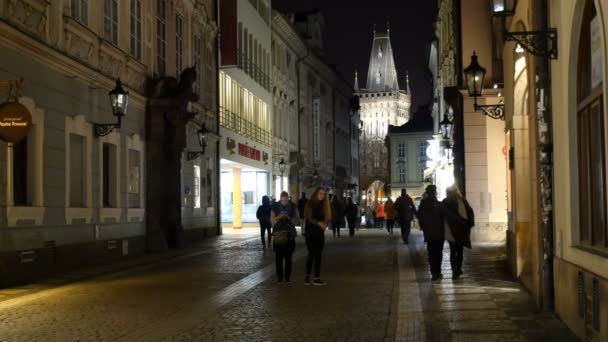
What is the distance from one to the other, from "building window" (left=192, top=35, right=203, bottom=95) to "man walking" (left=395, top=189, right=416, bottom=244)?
8755mm

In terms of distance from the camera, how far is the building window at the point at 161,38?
27959 mm

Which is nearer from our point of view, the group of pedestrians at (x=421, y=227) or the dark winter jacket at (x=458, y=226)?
the group of pedestrians at (x=421, y=227)

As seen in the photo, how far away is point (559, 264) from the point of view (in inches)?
404

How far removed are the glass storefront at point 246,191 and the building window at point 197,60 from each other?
1213cm

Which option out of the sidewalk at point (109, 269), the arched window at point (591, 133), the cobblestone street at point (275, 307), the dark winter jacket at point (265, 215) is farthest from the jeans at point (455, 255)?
the dark winter jacket at point (265, 215)

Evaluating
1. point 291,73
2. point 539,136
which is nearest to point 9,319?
point 539,136

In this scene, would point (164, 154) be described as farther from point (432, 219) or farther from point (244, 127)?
point (244, 127)

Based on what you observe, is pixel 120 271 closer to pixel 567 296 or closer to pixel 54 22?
pixel 54 22

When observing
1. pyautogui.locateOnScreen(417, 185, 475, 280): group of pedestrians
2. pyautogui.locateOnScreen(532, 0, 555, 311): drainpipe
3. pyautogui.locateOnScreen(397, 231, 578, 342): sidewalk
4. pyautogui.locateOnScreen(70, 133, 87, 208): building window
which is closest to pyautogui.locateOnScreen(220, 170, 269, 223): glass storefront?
pyautogui.locateOnScreen(70, 133, 87, 208): building window

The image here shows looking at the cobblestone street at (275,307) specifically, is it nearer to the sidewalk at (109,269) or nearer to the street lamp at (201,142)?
the sidewalk at (109,269)

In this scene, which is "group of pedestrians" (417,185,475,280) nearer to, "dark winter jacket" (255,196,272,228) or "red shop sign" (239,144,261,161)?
"dark winter jacket" (255,196,272,228)

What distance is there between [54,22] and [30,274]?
208 inches

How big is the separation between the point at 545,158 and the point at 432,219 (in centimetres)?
556

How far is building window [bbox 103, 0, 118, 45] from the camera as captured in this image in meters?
22.4
